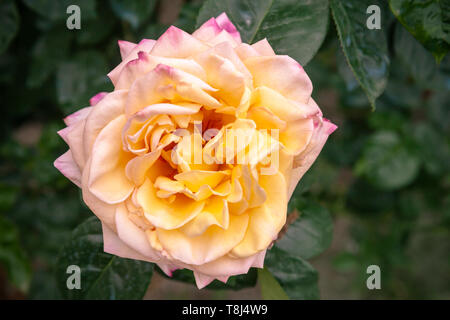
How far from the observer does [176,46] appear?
20.2 inches

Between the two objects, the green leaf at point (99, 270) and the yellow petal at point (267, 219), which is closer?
the yellow petal at point (267, 219)

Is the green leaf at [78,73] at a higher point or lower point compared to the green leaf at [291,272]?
higher

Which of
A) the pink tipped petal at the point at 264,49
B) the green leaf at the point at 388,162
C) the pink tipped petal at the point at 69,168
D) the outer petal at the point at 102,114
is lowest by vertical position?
the green leaf at the point at 388,162

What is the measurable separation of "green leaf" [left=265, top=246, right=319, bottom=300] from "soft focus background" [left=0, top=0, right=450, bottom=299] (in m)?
0.14

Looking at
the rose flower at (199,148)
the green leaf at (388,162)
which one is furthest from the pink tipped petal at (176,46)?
the green leaf at (388,162)

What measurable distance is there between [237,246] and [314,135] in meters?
0.16

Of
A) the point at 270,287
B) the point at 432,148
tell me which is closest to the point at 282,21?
the point at 270,287

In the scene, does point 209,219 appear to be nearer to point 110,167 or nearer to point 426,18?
point 110,167

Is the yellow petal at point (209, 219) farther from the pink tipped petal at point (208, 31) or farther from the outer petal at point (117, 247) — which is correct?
the pink tipped petal at point (208, 31)

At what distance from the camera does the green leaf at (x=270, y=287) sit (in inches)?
30.3

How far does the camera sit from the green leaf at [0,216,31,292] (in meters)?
1.08

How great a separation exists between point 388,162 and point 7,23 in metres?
1.07

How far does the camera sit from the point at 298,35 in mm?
661
